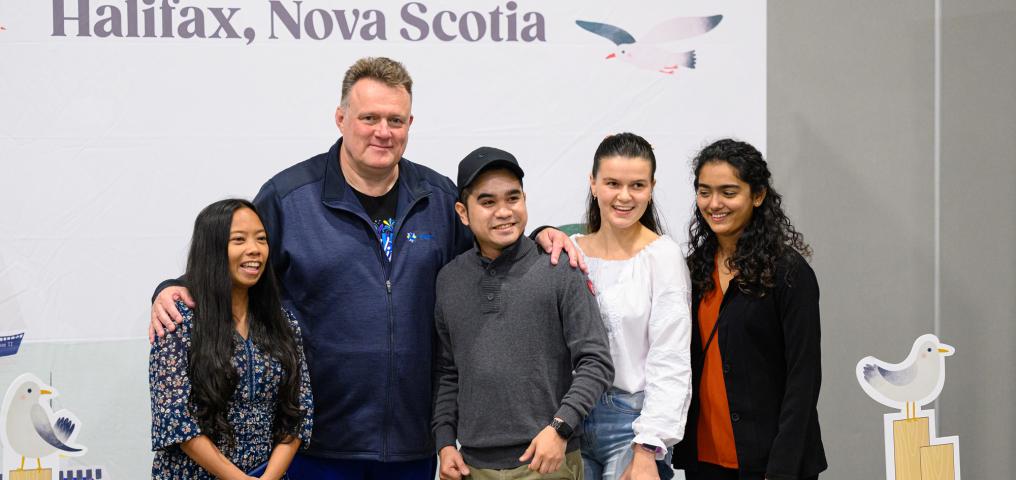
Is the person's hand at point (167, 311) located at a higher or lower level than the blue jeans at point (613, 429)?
higher

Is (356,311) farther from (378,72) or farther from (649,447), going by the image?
(649,447)

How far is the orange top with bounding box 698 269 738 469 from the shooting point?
2.01m

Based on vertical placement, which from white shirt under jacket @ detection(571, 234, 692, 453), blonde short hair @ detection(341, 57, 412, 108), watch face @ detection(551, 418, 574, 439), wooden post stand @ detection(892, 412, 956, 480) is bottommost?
wooden post stand @ detection(892, 412, 956, 480)

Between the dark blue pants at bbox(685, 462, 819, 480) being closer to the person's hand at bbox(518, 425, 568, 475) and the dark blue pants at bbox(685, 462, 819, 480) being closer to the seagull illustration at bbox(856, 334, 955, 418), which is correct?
the person's hand at bbox(518, 425, 568, 475)

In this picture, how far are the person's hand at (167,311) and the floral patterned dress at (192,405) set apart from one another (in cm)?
2

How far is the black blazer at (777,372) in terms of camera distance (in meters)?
1.93

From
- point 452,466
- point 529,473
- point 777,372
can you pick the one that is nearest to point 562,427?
point 529,473

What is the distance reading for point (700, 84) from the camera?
2.98 m

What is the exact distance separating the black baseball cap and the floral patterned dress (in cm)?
57

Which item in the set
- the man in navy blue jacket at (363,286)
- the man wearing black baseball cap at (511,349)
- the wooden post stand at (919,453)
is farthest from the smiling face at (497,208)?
the wooden post stand at (919,453)

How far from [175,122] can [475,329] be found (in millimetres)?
1465

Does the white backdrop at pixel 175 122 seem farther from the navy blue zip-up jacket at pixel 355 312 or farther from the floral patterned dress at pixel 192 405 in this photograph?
the floral patterned dress at pixel 192 405

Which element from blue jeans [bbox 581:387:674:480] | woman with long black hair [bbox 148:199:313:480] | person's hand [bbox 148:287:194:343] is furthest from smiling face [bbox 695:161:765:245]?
person's hand [bbox 148:287:194:343]

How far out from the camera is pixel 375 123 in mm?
2068
